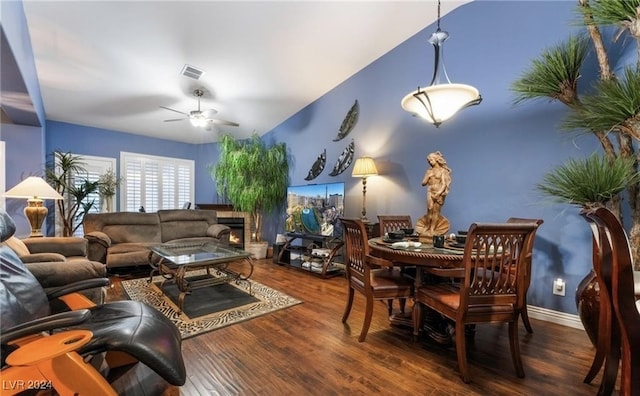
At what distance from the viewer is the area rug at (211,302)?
94.3 inches

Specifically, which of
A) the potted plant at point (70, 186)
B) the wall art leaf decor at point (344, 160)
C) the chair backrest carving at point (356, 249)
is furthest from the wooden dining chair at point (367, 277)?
the potted plant at point (70, 186)

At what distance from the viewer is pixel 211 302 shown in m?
2.85

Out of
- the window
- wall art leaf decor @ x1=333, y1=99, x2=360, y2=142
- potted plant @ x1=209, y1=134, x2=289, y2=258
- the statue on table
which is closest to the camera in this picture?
the statue on table

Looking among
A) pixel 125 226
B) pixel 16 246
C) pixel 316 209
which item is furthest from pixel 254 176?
pixel 16 246

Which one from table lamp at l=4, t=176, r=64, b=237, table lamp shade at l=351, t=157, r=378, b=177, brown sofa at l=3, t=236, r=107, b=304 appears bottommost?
brown sofa at l=3, t=236, r=107, b=304

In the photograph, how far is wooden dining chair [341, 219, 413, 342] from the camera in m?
2.03

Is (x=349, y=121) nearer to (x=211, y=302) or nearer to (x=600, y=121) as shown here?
(x=600, y=121)

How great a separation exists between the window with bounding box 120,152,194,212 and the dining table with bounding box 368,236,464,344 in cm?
578

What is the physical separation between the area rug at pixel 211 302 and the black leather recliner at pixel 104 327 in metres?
0.57

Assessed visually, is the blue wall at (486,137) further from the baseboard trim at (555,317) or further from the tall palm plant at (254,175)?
the tall palm plant at (254,175)

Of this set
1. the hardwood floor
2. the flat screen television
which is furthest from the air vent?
the hardwood floor

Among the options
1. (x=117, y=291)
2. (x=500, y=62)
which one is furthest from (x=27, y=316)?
(x=500, y=62)

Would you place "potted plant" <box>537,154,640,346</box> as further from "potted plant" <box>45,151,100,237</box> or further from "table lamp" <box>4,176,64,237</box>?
"potted plant" <box>45,151,100,237</box>

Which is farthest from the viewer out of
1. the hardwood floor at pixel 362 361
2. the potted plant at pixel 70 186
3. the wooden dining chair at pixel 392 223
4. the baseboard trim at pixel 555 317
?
the potted plant at pixel 70 186
